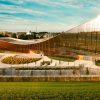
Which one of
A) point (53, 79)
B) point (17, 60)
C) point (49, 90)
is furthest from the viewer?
point (17, 60)

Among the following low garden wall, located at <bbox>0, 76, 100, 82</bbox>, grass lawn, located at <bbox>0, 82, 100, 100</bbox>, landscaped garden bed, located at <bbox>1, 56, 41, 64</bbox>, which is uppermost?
landscaped garden bed, located at <bbox>1, 56, 41, 64</bbox>

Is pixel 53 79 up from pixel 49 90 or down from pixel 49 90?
up

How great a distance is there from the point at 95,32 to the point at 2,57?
7.38 m

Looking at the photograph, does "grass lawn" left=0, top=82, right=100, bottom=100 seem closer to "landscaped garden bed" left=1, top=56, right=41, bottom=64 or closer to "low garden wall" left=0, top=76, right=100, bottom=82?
"low garden wall" left=0, top=76, right=100, bottom=82

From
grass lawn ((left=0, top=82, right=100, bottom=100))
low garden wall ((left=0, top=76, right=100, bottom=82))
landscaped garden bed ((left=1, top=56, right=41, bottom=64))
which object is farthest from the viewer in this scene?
landscaped garden bed ((left=1, top=56, right=41, bottom=64))

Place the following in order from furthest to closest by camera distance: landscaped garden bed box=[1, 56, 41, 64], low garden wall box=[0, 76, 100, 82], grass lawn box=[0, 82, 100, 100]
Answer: landscaped garden bed box=[1, 56, 41, 64], low garden wall box=[0, 76, 100, 82], grass lawn box=[0, 82, 100, 100]

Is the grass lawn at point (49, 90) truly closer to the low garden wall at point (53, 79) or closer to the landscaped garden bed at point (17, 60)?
the low garden wall at point (53, 79)

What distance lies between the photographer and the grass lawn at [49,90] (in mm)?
15984

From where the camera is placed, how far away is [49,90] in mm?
17250

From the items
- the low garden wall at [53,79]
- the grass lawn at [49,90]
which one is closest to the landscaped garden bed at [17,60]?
the low garden wall at [53,79]

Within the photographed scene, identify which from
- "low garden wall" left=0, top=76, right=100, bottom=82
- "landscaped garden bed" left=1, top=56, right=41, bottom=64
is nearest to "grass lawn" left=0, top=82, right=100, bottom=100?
"low garden wall" left=0, top=76, right=100, bottom=82

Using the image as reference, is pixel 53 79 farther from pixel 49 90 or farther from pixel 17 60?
pixel 17 60

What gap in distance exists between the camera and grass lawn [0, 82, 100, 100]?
1598 cm

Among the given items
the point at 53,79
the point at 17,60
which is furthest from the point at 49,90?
the point at 17,60
